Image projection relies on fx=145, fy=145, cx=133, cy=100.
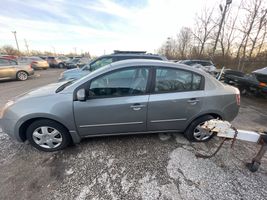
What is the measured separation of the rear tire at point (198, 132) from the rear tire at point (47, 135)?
2329 millimetres

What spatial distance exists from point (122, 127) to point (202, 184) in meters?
1.50

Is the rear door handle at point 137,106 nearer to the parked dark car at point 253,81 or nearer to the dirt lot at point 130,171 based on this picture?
the dirt lot at point 130,171

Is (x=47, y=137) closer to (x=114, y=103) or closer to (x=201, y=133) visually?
(x=114, y=103)

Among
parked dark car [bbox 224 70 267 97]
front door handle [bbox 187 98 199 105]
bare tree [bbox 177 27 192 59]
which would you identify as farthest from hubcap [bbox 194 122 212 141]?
bare tree [bbox 177 27 192 59]

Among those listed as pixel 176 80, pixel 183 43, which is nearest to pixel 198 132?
pixel 176 80

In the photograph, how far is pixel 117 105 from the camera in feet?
8.03

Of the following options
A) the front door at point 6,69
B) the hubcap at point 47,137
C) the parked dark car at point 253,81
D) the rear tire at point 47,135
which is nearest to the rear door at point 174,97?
the rear tire at point 47,135

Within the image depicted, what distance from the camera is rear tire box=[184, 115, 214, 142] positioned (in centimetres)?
283

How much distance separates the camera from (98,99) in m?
2.42

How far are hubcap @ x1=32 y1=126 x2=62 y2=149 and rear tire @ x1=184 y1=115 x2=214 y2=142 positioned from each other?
2473 mm

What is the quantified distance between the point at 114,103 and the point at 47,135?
1.33 m

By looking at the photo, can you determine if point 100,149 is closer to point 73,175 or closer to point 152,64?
point 73,175

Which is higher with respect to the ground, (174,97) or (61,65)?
(174,97)

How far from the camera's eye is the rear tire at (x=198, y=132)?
9.27 feet
